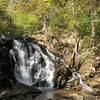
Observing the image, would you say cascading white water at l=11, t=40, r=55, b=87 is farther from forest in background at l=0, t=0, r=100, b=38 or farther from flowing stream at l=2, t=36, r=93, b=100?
forest in background at l=0, t=0, r=100, b=38

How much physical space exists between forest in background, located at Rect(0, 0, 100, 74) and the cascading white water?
2.00 m

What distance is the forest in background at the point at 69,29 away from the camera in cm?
3941

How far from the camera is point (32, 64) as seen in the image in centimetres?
3703

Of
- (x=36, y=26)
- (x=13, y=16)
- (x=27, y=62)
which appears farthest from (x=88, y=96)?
(x=13, y=16)

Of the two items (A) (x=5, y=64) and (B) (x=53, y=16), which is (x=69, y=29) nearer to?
(B) (x=53, y=16)

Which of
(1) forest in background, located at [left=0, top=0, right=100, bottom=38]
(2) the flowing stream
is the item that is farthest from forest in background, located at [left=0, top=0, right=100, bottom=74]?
(2) the flowing stream

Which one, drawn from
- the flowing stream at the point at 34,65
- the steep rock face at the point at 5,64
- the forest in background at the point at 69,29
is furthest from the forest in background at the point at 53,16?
the steep rock face at the point at 5,64

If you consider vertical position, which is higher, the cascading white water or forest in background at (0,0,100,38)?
forest in background at (0,0,100,38)

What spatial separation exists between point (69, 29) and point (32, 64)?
10955 mm

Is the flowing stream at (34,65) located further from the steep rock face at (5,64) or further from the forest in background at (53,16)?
the forest in background at (53,16)

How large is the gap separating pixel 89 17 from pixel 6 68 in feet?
52.1

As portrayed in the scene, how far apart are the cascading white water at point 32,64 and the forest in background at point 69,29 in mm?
2001

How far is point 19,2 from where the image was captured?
61438mm

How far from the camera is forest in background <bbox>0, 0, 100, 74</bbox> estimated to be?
39406 millimetres
